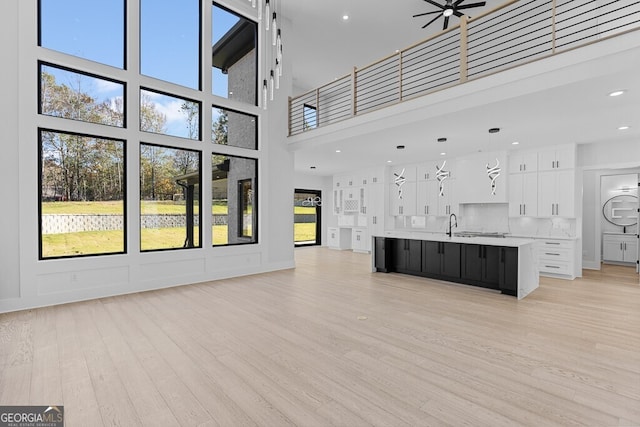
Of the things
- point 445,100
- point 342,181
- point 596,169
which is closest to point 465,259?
point 445,100

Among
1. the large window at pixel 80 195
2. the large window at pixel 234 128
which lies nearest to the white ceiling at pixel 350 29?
the large window at pixel 234 128

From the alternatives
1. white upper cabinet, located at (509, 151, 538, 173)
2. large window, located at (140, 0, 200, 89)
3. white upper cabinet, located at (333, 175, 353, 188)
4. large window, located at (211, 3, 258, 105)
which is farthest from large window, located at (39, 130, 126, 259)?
white upper cabinet, located at (509, 151, 538, 173)

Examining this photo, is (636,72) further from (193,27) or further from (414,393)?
(193,27)

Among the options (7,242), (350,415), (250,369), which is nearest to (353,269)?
(250,369)

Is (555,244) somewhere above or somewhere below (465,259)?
above

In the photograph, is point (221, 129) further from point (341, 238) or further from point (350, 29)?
point (341, 238)

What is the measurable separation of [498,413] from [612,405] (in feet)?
2.78

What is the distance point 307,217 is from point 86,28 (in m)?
9.04

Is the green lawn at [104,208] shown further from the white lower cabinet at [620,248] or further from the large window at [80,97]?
the white lower cabinet at [620,248]

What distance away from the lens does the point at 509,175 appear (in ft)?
24.8

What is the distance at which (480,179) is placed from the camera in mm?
7961

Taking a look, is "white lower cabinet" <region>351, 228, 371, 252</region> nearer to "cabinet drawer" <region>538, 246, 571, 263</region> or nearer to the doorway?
the doorway

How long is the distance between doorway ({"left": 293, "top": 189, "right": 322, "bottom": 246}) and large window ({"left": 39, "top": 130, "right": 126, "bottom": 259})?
24.8 ft

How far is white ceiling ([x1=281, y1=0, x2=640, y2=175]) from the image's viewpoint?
3.76 meters
